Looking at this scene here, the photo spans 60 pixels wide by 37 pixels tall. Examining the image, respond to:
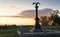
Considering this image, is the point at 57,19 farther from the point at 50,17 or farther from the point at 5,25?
the point at 5,25

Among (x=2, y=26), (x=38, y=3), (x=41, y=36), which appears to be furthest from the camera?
(x=2, y=26)

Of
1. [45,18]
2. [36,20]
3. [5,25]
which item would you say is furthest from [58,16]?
[36,20]

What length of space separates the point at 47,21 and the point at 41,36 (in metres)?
57.3

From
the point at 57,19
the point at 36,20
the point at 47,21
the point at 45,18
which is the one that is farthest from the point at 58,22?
the point at 36,20

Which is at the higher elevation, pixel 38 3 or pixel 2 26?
pixel 38 3

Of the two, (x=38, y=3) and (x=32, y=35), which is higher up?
(x=38, y=3)

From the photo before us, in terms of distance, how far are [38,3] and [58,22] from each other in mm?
46239

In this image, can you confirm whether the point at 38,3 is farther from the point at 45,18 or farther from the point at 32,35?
the point at 45,18

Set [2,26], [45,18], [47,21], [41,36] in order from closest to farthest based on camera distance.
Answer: [41,36] → [2,26] → [47,21] → [45,18]

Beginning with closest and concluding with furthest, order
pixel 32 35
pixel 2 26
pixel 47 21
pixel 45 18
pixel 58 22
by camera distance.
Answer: pixel 32 35
pixel 2 26
pixel 58 22
pixel 47 21
pixel 45 18

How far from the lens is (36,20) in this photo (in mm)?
36625

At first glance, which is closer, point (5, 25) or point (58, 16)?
point (5, 25)

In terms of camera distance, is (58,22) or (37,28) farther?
(58,22)

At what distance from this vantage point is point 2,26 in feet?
171
